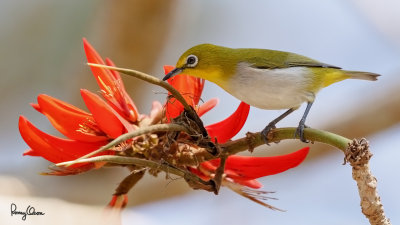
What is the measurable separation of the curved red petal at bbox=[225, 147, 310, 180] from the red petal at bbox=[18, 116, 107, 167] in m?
0.26

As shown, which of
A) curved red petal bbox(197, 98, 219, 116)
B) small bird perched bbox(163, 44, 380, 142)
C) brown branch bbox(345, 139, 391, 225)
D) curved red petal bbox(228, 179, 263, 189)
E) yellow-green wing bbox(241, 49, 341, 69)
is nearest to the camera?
brown branch bbox(345, 139, 391, 225)

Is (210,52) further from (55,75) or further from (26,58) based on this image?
(26,58)

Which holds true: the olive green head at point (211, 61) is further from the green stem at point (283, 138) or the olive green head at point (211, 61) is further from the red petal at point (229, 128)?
the green stem at point (283, 138)

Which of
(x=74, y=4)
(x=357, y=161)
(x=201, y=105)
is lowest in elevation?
(x=357, y=161)

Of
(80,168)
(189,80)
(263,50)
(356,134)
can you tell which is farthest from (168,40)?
(80,168)

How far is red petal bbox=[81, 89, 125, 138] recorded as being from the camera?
821 millimetres

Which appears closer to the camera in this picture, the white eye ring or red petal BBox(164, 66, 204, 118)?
red petal BBox(164, 66, 204, 118)

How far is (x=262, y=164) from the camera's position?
0.87 meters

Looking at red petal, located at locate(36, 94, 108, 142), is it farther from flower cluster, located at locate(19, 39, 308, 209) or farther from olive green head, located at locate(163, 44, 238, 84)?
olive green head, located at locate(163, 44, 238, 84)

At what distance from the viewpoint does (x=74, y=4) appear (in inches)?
126

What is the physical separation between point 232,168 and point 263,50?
535 mm

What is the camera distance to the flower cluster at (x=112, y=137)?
2.78 feet

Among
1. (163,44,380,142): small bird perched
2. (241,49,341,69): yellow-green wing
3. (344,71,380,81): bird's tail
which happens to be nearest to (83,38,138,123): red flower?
(163,44,380,142): small bird perched

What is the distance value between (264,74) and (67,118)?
55cm
